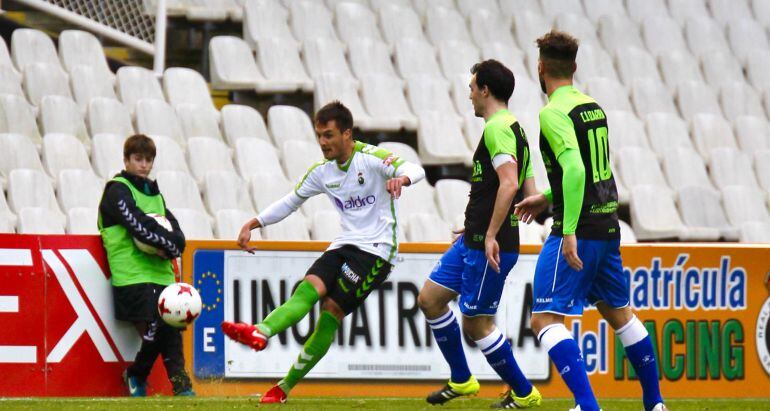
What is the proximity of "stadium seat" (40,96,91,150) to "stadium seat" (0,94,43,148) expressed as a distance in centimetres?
10

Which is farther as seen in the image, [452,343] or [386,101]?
[386,101]

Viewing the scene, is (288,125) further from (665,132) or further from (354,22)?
(665,132)

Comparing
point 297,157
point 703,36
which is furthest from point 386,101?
point 703,36

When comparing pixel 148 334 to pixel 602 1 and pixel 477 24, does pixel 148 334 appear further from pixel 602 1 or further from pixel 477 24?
pixel 602 1

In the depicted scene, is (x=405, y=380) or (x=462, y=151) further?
(x=462, y=151)

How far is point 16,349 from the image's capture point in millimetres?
8750

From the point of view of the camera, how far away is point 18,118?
37.9ft

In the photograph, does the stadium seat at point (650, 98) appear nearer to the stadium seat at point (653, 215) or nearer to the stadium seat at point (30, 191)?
the stadium seat at point (653, 215)

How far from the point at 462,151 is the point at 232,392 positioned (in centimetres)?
492

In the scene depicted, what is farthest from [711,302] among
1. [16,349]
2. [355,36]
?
[355,36]

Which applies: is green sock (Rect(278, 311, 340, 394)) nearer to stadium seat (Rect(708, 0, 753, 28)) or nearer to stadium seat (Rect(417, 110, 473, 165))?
stadium seat (Rect(417, 110, 473, 165))

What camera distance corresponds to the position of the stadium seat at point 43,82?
1202cm

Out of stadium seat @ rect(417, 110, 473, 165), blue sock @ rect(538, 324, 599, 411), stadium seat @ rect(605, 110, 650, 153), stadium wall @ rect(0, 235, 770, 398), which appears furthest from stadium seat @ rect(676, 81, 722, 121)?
blue sock @ rect(538, 324, 599, 411)

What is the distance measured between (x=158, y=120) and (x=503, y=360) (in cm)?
537
